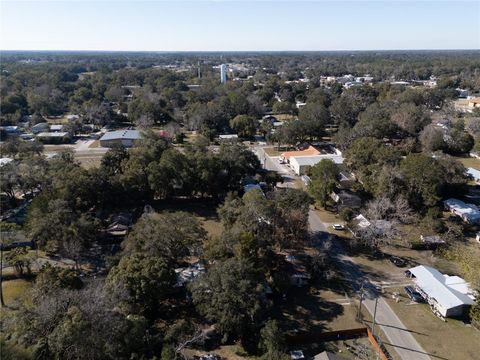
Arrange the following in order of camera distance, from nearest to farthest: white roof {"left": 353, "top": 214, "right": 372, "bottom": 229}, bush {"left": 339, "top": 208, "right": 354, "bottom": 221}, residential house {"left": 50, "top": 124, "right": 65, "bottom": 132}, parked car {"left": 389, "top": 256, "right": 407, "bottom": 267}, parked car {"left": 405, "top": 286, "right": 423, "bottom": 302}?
parked car {"left": 405, "top": 286, "right": 423, "bottom": 302} < parked car {"left": 389, "top": 256, "right": 407, "bottom": 267} < white roof {"left": 353, "top": 214, "right": 372, "bottom": 229} < bush {"left": 339, "top": 208, "right": 354, "bottom": 221} < residential house {"left": 50, "top": 124, "right": 65, "bottom": 132}

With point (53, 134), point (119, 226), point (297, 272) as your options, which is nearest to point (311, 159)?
point (297, 272)

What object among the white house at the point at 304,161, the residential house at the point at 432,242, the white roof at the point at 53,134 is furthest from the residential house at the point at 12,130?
the residential house at the point at 432,242

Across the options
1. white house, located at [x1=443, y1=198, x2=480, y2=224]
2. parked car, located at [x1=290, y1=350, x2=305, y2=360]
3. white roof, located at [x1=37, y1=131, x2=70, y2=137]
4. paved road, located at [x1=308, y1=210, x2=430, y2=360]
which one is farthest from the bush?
white roof, located at [x1=37, y1=131, x2=70, y2=137]

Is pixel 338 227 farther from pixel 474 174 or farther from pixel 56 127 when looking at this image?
pixel 56 127

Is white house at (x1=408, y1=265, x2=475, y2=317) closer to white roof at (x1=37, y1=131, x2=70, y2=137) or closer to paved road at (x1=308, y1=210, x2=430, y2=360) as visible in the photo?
paved road at (x1=308, y1=210, x2=430, y2=360)

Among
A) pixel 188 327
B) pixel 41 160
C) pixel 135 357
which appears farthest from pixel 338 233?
pixel 41 160

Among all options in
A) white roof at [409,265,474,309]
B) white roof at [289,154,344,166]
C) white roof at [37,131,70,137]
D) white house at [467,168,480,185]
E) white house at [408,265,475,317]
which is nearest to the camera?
white house at [408,265,475,317]

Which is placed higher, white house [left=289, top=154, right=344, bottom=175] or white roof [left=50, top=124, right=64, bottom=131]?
white roof [left=50, top=124, right=64, bottom=131]

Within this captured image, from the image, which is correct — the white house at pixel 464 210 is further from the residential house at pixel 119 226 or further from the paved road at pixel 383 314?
the residential house at pixel 119 226
